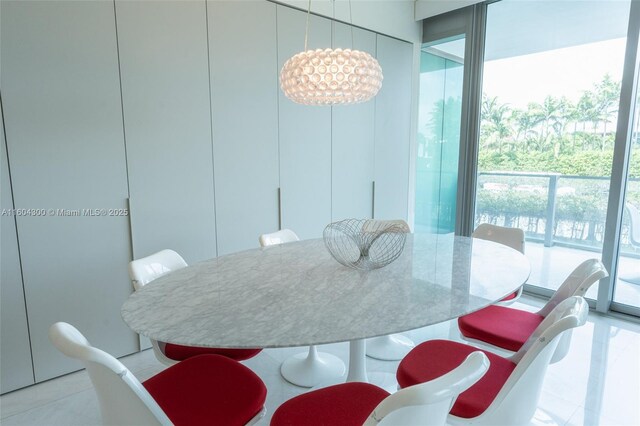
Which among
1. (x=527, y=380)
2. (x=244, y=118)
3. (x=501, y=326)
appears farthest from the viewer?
(x=244, y=118)

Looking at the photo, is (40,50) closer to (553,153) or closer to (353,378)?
(353,378)

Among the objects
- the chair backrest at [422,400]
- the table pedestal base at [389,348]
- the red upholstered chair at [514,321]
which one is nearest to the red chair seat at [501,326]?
the red upholstered chair at [514,321]

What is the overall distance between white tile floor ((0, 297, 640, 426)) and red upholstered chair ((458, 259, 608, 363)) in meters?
0.49

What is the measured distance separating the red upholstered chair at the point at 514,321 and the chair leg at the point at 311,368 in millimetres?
839

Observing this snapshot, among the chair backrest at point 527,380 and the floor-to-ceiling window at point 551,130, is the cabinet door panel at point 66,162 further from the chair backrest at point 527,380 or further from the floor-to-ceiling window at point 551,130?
the floor-to-ceiling window at point 551,130

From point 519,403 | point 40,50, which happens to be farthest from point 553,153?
point 40,50

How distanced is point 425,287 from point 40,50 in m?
2.37

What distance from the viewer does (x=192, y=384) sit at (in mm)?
1337

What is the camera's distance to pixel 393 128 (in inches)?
160

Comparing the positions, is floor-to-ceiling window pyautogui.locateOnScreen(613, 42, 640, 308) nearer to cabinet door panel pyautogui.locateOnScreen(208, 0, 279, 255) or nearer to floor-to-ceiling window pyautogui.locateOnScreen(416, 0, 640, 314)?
floor-to-ceiling window pyautogui.locateOnScreen(416, 0, 640, 314)

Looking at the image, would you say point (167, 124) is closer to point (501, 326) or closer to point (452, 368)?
point (452, 368)

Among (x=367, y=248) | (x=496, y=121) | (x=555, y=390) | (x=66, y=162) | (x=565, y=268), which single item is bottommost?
(x=555, y=390)

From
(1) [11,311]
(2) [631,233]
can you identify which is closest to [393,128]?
(2) [631,233]

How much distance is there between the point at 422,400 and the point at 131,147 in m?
2.32
